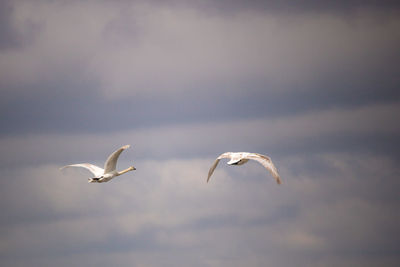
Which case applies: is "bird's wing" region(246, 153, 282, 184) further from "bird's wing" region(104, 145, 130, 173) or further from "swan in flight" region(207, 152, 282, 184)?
"bird's wing" region(104, 145, 130, 173)

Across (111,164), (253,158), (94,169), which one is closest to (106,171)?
(111,164)

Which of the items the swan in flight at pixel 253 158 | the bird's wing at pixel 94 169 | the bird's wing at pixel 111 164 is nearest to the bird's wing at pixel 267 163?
the swan in flight at pixel 253 158

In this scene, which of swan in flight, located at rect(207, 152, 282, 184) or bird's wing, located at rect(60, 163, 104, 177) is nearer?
swan in flight, located at rect(207, 152, 282, 184)

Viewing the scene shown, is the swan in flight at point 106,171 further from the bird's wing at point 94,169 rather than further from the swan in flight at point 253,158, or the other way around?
the swan in flight at point 253,158

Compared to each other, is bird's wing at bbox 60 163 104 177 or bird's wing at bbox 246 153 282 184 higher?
bird's wing at bbox 60 163 104 177

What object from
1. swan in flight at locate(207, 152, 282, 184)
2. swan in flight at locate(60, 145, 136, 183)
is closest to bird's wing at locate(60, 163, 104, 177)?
swan in flight at locate(60, 145, 136, 183)

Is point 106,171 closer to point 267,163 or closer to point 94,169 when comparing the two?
point 94,169

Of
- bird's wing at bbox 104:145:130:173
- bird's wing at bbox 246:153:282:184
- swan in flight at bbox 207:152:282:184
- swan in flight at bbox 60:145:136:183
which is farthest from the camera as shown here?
swan in flight at bbox 60:145:136:183

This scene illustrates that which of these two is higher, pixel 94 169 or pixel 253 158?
pixel 94 169

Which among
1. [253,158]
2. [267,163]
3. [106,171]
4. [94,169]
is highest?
[94,169]

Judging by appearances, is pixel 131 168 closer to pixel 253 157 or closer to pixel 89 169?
pixel 89 169

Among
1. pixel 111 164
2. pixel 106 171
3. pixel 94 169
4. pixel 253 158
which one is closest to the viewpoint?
pixel 253 158

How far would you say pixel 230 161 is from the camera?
149625 mm

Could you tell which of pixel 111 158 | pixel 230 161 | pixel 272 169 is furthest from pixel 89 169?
pixel 272 169
